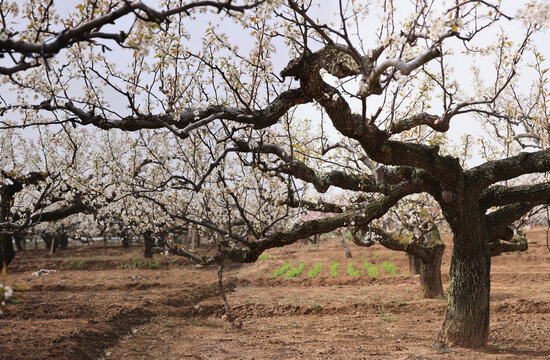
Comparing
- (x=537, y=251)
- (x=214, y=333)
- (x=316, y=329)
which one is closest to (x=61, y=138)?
(x=214, y=333)

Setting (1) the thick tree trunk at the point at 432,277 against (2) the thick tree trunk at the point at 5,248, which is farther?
(2) the thick tree trunk at the point at 5,248

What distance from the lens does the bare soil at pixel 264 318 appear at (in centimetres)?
919

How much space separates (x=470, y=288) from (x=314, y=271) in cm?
1507

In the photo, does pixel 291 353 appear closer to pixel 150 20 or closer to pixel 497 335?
pixel 497 335

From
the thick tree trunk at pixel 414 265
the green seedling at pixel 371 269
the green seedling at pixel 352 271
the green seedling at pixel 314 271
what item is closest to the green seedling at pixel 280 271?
the green seedling at pixel 314 271

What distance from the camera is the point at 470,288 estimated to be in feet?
27.5

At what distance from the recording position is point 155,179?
44.7ft

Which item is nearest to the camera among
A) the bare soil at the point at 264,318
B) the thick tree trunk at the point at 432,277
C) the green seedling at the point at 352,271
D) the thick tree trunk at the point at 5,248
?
the bare soil at the point at 264,318

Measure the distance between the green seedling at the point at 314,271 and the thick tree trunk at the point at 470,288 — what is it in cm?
1360

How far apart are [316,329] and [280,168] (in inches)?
204

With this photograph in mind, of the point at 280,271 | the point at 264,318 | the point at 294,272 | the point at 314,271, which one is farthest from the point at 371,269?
the point at 264,318

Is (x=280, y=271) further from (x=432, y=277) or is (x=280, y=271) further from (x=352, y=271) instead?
(x=432, y=277)

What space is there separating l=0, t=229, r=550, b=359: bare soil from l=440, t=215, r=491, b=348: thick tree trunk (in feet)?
1.05

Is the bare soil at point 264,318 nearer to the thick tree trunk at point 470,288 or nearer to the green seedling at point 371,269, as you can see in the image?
the thick tree trunk at point 470,288
